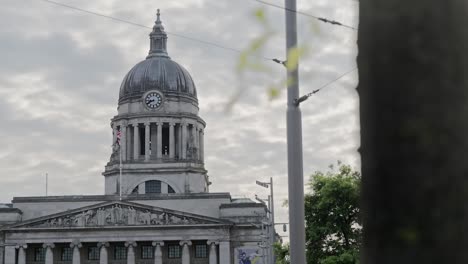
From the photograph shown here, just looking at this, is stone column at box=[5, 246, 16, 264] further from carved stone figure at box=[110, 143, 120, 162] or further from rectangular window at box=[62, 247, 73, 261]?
carved stone figure at box=[110, 143, 120, 162]

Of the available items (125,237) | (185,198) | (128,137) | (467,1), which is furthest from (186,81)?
(467,1)

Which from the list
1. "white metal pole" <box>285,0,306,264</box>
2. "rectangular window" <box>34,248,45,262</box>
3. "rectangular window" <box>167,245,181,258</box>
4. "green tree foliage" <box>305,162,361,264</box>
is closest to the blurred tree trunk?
"white metal pole" <box>285,0,306,264</box>

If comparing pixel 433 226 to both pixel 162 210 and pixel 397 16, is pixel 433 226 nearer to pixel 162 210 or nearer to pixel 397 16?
pixel 397 16

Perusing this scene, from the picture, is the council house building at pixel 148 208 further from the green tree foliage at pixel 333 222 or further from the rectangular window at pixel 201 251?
the green tree foliage at pixel 333 222

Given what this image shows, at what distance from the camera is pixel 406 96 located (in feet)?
12.9

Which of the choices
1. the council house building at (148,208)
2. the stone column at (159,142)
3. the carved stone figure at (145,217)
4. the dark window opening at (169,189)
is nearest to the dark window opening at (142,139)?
the council house building at (148,208)

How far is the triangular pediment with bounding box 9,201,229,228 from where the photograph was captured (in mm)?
90688

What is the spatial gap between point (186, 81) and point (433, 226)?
10240 cm

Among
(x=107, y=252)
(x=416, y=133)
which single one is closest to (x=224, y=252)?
(x=107, y=252)

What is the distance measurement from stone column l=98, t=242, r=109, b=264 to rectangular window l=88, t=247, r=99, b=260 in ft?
4.69

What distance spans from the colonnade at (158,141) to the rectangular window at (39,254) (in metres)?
15.2

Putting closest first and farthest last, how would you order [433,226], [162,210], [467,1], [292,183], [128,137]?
1. [433,226]
2. [467,1]
3. [292,183]
4. [162,210]
5. [128,137]

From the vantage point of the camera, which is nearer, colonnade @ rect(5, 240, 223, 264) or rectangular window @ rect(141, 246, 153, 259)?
colonnade @ rect(5, 240, 223, 264)

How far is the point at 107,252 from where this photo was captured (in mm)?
91125
